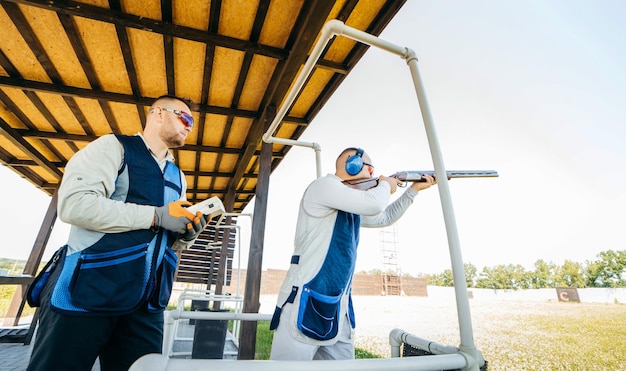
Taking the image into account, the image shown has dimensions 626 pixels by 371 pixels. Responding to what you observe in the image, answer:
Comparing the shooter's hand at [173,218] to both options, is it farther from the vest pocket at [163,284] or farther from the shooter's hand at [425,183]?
the shooter's hand at [425,183]

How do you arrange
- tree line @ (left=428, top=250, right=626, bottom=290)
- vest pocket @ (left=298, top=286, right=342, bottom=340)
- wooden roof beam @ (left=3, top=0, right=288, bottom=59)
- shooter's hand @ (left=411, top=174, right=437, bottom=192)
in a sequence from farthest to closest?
tree line @ (left=428, top=250, right=626, bottom=290) → wooden roof beam @ (left=3, top=0, right=288, bottom=59) → shooter's hand @ (left=411, top=174, right=437, bottom=192) → vest pocket @ (left=298, top=286, right=342, bottom=340)

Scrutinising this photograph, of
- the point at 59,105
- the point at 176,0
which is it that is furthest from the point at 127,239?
the point at 59,105

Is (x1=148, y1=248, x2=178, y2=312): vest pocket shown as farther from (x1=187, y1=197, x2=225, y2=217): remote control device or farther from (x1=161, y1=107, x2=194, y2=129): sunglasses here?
(x1=161, y1=107, x2=194, y2=129): sunglasses

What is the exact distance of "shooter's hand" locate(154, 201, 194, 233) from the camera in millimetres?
1077

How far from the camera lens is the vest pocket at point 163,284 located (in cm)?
115

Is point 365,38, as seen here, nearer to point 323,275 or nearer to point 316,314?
point 323,275

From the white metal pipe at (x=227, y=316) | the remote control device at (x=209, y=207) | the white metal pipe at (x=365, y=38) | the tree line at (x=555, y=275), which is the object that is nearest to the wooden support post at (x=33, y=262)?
the white metal pipe at (x=227, y=316)

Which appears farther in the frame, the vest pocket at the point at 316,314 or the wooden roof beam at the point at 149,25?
the wooden roof beam at the point at 149,25

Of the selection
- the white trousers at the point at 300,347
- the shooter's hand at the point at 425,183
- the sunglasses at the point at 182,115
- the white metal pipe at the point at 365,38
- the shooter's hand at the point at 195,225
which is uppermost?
the white metal pipe at the point at 365,38

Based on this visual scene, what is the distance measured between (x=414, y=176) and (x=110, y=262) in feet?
5.57

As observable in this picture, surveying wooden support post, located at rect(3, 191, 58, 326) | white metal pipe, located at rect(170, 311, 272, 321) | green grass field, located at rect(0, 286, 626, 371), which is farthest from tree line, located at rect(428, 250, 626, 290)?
wooden support post, located at rect(3, 191, 58, 326)

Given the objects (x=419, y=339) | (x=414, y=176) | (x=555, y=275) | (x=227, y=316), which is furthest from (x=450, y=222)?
(x=555, y=275)

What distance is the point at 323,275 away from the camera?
1.11 m

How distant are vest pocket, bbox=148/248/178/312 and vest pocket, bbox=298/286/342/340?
0.61m
